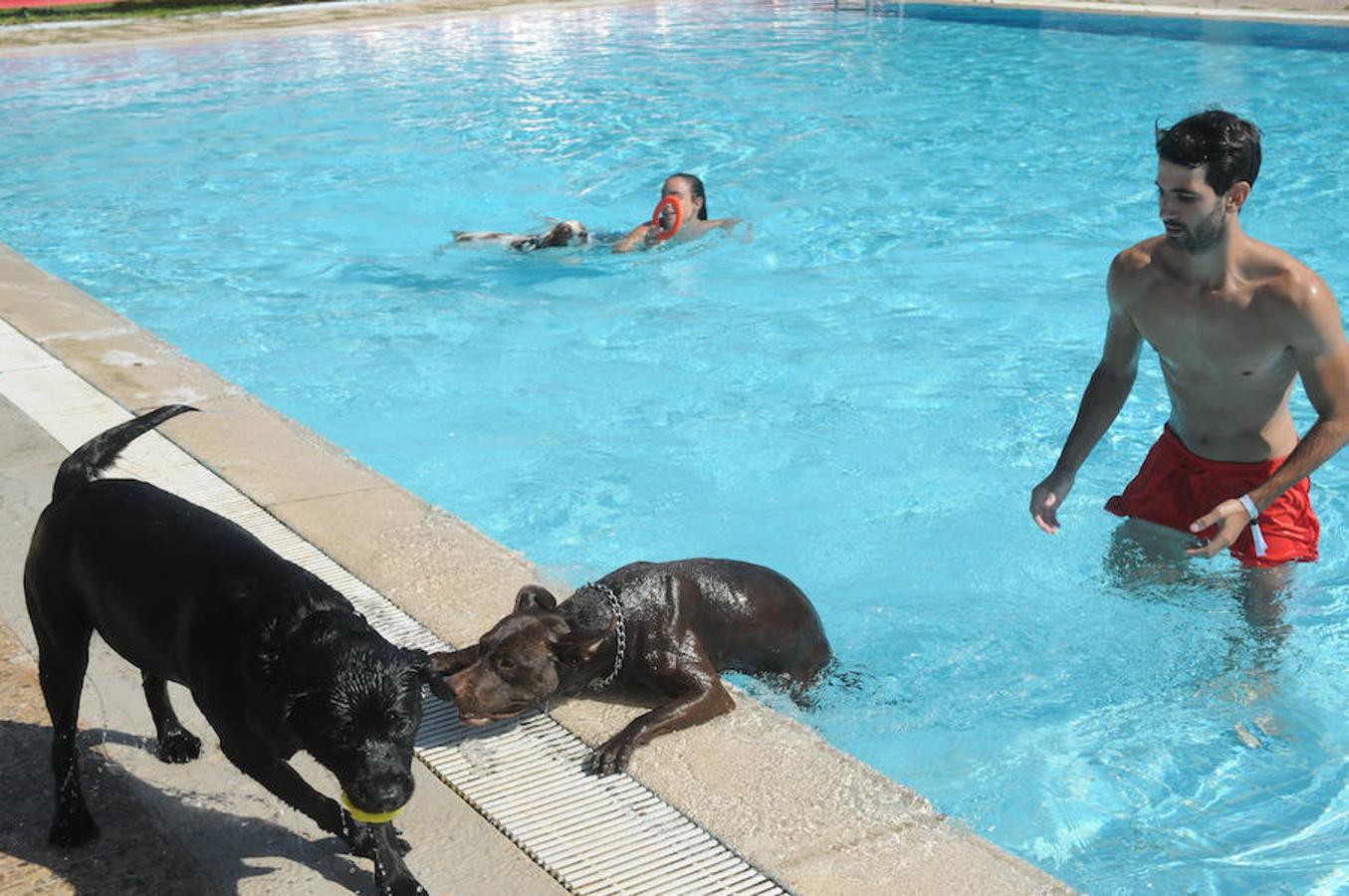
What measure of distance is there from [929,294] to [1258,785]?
6.42m

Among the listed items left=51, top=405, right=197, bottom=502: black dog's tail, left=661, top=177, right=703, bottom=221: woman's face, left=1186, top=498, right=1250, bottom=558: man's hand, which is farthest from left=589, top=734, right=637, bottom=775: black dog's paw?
left=661, top=177, right=703, bottom=221: woman's face

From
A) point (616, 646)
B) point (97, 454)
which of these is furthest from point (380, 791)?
point (616, 646)

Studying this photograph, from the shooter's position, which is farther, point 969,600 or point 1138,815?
point 969,600

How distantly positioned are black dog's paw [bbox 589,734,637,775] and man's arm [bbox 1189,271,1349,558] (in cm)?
213

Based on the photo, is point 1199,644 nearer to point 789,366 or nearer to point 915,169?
point 789,366

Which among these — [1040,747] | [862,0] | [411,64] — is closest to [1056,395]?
[1040,747]

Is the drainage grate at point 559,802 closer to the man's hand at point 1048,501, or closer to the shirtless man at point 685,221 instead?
the man's hand at point 1048,501

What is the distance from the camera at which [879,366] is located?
943 centimetres

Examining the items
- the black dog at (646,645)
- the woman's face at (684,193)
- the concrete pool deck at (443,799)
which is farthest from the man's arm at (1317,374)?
the woman's face at (684,193)

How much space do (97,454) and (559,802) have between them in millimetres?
1433

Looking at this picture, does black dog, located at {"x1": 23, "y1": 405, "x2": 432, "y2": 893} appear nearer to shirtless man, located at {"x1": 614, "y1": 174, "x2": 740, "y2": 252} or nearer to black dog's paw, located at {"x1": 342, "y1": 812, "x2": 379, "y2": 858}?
black dog's paw, located at {"x1": 342, "y1": 812, "x2": 379, "y2": 858}

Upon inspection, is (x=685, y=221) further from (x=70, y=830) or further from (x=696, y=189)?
(x=70, y=830)

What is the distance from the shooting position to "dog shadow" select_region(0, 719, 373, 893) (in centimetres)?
312

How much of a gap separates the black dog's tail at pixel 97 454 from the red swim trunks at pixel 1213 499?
356cm
